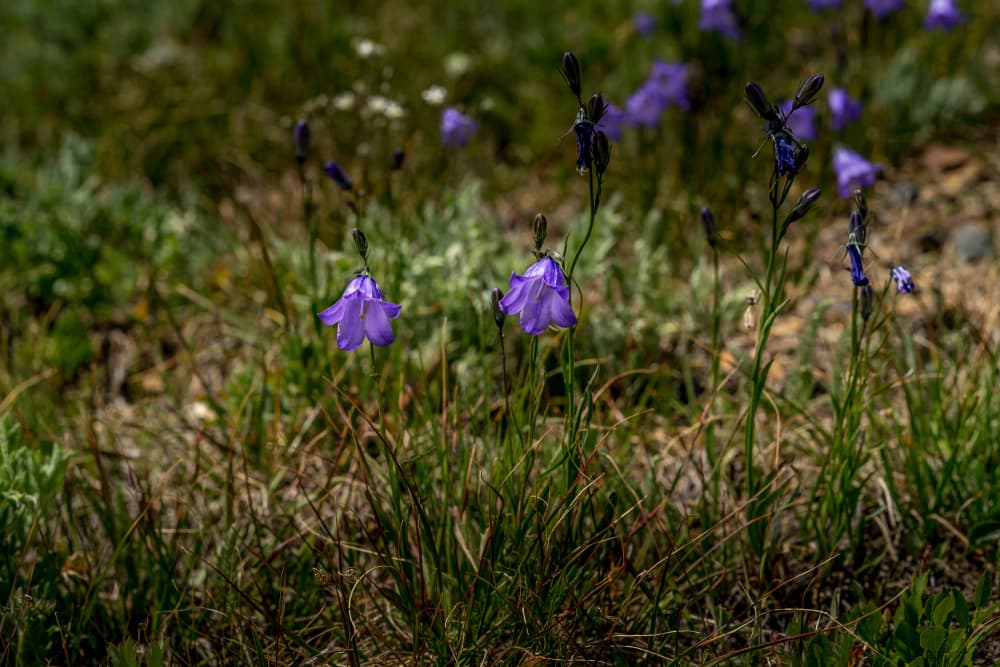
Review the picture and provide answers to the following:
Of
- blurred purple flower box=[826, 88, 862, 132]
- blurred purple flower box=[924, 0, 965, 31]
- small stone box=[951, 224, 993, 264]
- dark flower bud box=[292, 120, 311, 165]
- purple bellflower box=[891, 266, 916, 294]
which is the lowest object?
purple bellflower box=[891, 266, 916, 294]

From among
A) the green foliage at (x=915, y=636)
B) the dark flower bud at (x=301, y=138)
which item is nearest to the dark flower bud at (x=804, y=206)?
the green foliage at (x=915, y=636)

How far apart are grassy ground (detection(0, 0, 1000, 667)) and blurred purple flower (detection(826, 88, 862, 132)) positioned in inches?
6.7

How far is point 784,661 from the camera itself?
2.33 metres

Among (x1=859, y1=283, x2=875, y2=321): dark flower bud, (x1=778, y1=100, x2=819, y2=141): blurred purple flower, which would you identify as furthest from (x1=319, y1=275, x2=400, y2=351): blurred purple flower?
(x1=778, y1=100, x2=819, y2=141): blurred purple flower

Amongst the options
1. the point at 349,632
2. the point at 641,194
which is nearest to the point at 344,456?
the point at 349,632

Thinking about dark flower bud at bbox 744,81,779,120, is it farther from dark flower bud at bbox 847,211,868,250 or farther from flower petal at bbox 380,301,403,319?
flower petal at bbox 380,301,403,319

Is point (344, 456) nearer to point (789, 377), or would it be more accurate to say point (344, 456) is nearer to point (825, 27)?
point (789, 377)

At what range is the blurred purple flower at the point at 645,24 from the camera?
17.1 ft

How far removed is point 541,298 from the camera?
2057 millimetres

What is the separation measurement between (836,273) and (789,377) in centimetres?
103

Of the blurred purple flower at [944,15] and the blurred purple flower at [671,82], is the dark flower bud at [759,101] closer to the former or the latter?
the blurred purple flower at [671,82]

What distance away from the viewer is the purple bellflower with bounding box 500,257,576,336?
2.02 m

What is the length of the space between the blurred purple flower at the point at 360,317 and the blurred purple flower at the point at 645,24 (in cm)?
357

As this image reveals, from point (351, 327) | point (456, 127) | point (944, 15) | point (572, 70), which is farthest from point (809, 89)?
point (944, 15)
